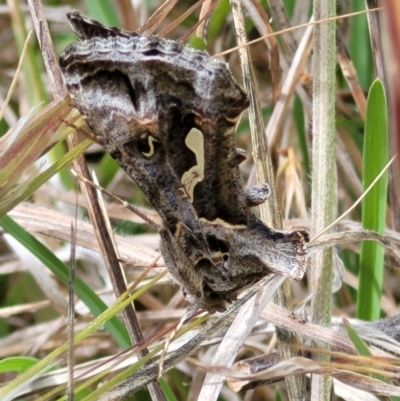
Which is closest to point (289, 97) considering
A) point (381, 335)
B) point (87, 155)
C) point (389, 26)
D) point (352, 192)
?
point (352, 192)

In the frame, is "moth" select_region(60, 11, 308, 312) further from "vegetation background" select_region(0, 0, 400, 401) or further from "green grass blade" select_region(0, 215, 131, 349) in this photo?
"green grass blade" select_region(0, 215, 131, 349)

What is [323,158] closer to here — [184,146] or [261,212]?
[261,212]

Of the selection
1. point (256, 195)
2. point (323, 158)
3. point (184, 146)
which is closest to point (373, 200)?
point (323, 158)

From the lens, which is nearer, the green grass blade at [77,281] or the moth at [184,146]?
the moth at [184,146]

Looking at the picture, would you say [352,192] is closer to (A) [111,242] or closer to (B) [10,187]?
(A) [111,242]

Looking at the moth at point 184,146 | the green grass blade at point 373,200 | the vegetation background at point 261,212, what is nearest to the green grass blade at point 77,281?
the vegetation background at point 261,212

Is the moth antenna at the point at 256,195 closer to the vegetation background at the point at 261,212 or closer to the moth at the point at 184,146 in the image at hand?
the moth at the point at 184,146
